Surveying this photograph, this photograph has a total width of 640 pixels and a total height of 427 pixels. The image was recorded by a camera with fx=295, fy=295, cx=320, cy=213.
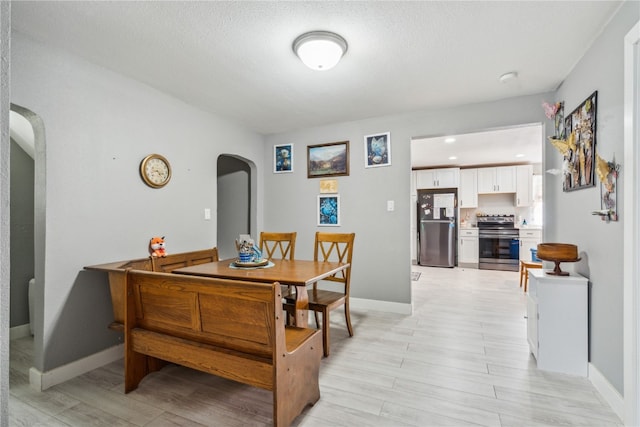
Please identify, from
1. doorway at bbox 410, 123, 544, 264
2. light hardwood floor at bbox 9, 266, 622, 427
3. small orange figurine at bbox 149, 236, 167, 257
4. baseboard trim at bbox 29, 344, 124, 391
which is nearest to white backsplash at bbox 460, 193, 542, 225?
doorway at bbox 410, 123, 544, 264

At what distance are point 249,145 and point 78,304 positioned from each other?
8.46ft

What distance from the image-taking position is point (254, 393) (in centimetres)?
192

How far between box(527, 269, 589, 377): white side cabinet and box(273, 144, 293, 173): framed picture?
121 inches

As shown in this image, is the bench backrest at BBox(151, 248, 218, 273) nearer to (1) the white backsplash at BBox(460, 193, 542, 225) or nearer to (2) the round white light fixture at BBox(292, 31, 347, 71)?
(2) the round white light fixture at BBox(292, 31, 347, 71)

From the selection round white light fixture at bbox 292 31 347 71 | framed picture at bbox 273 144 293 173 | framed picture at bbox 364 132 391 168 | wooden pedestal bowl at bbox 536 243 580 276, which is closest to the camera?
round white light fixture at bbox 292 31 347 71

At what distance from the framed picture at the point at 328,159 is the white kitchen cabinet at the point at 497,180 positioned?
4.26 m

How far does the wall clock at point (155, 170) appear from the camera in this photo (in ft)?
8.55

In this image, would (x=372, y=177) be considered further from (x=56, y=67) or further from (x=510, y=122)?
(x=56, y=67)

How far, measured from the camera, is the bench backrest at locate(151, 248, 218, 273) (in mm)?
2414

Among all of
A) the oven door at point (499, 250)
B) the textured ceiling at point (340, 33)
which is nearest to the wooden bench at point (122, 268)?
the textured ceiling at point (340, 33)

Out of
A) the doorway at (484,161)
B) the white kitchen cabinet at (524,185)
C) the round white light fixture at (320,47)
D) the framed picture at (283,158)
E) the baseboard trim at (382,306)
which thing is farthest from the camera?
the white kitchen cabinet at (524,185)

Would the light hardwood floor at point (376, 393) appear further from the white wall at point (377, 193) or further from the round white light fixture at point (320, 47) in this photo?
the round white light fixture at point (320, 47)

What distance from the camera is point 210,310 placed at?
5.24 ft

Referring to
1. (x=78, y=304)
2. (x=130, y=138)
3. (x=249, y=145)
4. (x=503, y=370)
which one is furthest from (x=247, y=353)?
(x=249, y=145)
